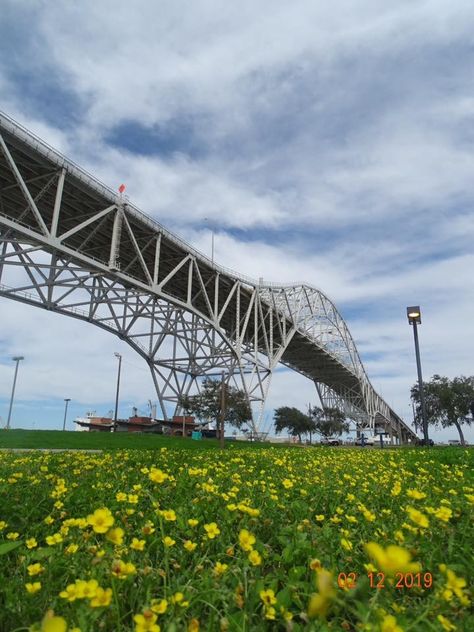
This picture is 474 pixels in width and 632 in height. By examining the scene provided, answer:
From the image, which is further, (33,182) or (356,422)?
(356,422)

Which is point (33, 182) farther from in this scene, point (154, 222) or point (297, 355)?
point (297, 355)

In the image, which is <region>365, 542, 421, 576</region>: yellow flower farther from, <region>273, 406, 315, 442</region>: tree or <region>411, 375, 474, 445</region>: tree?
<region>273, 406, 315, 442</region>: tree

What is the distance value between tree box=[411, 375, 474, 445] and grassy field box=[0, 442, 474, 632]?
5052cm

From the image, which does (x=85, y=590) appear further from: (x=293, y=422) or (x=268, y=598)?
(x=293, y=422)

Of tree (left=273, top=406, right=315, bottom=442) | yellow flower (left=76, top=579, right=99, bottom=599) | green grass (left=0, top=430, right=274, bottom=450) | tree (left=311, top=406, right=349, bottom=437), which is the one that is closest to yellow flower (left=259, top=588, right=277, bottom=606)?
yellow flower (left=76, top=579, right=99, bottom=599)

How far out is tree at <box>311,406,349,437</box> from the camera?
79.3 meters

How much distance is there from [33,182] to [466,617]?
2746 cm

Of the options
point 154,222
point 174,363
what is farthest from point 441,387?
point 154,222

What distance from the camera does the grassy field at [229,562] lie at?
169 cm

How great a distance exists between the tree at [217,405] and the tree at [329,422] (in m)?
38.0

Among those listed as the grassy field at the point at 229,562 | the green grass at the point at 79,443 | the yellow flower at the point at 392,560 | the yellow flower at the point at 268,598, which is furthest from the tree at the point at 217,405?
the yellow flower at the point at 392,560

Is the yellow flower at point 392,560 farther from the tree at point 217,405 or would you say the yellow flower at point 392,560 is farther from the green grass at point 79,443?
the tree at point 217,405

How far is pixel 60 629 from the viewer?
0.89m

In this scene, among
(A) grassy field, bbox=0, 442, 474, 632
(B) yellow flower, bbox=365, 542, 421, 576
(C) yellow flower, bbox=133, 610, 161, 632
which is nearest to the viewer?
(B) yellow flower, bbox=365, 542, 421, 576
